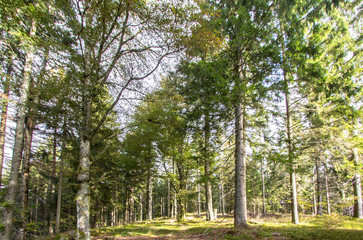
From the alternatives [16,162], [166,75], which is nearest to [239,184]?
[166,75]

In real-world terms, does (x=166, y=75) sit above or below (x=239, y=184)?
above

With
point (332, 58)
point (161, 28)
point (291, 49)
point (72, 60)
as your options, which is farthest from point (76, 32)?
point (332, 58)

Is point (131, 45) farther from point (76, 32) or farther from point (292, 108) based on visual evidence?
point (292, 108)

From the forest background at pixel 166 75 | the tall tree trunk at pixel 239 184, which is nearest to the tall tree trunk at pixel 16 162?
the forest background at pixel 166 75

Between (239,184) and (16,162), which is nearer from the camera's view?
(16,162)

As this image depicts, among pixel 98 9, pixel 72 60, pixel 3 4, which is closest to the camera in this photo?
pixel 3 4

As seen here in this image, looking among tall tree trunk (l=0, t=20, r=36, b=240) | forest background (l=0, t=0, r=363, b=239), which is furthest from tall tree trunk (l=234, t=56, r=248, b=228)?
tall tree trunk (l=0, t=20, r=36, b=240)

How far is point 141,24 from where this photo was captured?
5.28 metres

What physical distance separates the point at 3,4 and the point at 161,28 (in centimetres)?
356

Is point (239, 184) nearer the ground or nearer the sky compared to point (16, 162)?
nearer the ground

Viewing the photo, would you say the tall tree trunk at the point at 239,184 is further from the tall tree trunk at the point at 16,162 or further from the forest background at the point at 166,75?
the tall tree trunk at the point at 16,162

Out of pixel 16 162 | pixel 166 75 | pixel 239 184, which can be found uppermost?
pixel 166 75

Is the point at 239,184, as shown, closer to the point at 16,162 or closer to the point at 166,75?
the point at 166,75

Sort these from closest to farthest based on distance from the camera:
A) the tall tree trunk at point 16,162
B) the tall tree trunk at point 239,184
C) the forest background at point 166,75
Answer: the forest background at point 166,75 < the tall tree trunk at point 16,162 < the tall tree trunk at point 239,184
